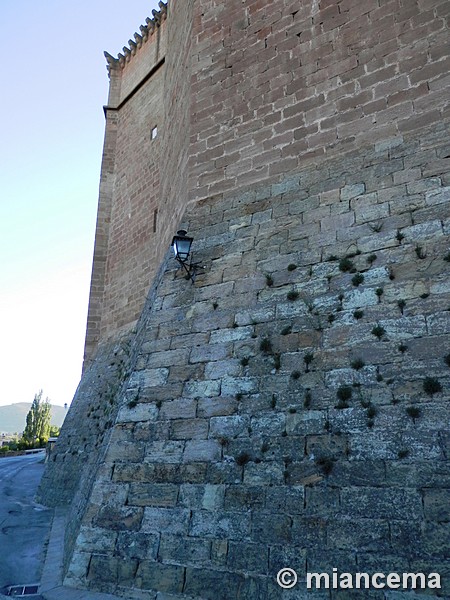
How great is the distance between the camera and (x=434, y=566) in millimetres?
3035

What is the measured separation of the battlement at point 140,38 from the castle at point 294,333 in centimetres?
697

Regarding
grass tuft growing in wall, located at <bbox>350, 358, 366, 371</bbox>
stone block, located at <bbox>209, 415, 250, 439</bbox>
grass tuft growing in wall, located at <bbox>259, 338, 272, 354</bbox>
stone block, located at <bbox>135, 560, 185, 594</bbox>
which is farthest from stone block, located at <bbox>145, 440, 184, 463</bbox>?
grass tuft growing in wall, located at <bbox>350, 358, 366, 371</bbox>

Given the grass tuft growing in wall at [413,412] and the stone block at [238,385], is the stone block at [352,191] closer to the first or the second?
the stone block at [238,385]

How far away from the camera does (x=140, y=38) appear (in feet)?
45.2

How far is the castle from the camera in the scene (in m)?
3.52

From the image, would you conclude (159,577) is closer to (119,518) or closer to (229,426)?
(119,518)

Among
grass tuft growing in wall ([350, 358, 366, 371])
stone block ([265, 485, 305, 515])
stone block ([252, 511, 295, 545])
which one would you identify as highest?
grass tuft growing in wall ([350, 358, 366, 371])

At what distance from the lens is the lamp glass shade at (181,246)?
5480 mm

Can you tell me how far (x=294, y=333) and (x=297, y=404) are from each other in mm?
752

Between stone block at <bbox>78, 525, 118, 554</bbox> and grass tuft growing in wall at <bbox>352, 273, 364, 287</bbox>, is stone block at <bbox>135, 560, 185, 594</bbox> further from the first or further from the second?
grass tuft growing in wall at <bbox>352, 273, 364, 287</bbox>

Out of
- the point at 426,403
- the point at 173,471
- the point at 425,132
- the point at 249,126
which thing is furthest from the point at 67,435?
the point at 425,132

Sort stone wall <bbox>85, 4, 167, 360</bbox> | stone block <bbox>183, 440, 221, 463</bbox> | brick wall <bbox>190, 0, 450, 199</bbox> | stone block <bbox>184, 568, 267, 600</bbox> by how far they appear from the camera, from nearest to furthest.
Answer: stone block <bbox>184, 568, 267, 600</bbox> < stone block <bbox>183, 440, 221, 463</bbox> < brick wall <bbox>190, 0, 450, 199</bbox> < stone wall <bbox>85, 4, 167, 360</bbox>

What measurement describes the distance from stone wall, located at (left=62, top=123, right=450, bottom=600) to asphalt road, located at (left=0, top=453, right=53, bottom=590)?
110 cm

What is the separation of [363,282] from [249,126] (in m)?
2.94
